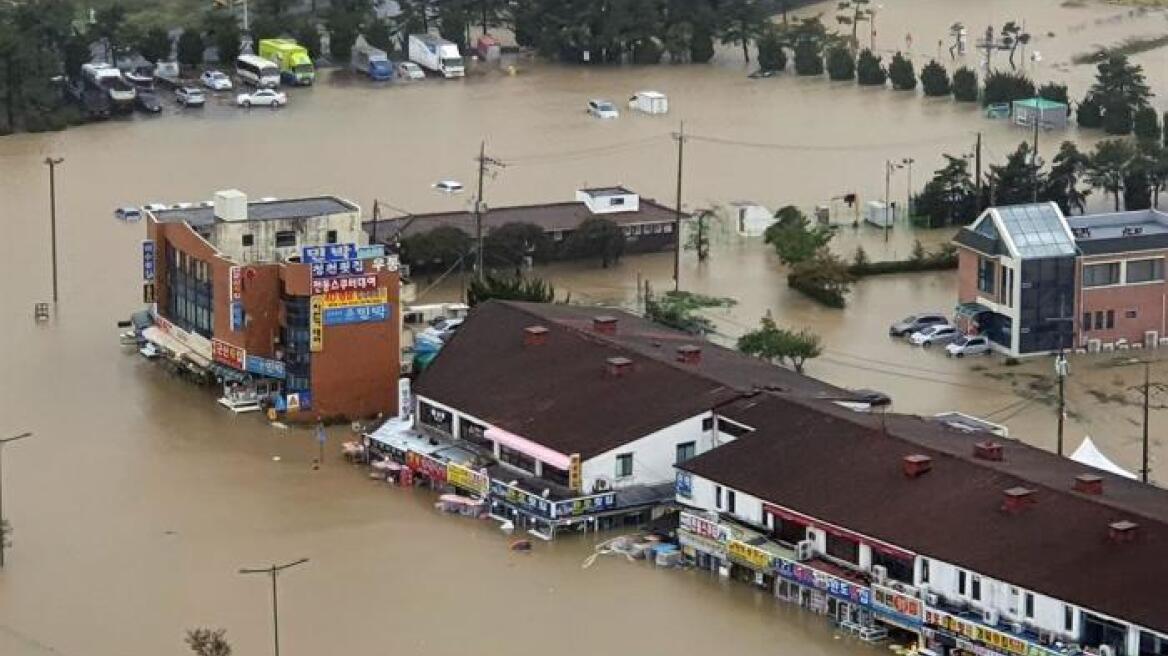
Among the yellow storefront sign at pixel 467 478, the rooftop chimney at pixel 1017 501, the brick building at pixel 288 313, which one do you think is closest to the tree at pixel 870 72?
the brick building at pixel 288 313

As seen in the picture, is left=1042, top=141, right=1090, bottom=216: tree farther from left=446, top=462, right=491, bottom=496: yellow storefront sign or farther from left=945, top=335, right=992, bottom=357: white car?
left=446, top=462, right=491, bottom=496: yellow storefront sign

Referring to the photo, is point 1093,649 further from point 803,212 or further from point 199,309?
point 803,212

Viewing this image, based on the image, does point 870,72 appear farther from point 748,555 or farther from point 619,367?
point 748,555

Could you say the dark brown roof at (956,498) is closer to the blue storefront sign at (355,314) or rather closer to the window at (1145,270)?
the blue storefront sign at (355,314)

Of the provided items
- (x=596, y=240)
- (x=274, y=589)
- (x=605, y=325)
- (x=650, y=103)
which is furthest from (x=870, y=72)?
(x=274, y=589)

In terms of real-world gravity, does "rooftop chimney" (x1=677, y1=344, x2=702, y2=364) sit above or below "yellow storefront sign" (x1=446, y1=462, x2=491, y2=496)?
above

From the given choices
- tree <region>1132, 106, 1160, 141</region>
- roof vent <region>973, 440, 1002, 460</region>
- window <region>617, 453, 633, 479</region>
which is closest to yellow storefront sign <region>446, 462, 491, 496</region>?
window <region>617, 453, 633, 479</region>
